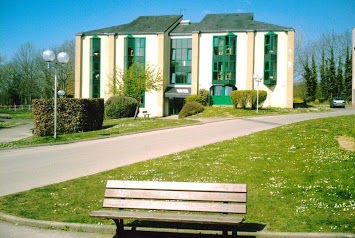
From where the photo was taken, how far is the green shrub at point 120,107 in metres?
40.4

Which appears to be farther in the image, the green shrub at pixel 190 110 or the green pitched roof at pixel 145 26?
the green pitched roof at pixel 145 26

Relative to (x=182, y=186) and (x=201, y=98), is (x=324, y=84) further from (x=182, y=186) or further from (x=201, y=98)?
(x=182, y=186)

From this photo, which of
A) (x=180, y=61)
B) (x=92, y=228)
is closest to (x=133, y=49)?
(x=180, y=61)

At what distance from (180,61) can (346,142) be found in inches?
1651

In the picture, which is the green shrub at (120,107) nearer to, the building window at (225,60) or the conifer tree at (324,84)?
the building window at (225,60)

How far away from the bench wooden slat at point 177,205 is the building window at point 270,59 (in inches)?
1790

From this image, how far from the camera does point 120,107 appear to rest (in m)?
40.3

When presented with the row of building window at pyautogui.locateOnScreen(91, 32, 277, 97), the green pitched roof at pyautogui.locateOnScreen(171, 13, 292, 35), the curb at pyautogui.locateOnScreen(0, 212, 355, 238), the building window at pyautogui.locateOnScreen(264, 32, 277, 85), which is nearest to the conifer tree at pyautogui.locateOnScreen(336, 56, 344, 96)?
the green pitched roof at pyautogui.locateOnScreen(171, 13, 292, 35)

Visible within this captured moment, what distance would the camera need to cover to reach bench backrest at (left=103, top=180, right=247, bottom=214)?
262 inches

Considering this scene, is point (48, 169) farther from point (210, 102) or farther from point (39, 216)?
point (210, 102)

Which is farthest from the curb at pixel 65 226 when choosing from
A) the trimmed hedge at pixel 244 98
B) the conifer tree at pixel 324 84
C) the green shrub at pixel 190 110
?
the conifer tree at pixel 324 84

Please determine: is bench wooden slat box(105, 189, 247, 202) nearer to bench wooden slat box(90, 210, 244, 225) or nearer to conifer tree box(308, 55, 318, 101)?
bench wooden slat box(90, 210, 244, 225)

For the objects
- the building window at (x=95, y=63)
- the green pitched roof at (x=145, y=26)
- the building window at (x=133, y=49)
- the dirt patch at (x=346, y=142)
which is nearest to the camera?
the dirt patch at (x=346, y=142)

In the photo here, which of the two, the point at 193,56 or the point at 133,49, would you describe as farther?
the point at 133,49
